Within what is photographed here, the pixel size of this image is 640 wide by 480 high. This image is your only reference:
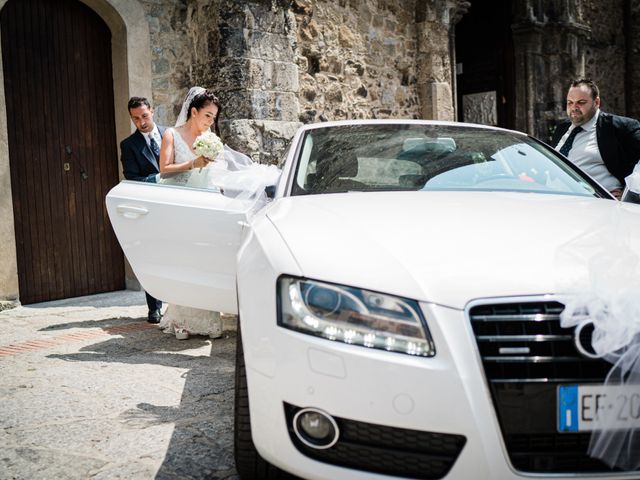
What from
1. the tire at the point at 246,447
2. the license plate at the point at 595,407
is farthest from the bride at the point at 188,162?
the license plate at the point at 595,407

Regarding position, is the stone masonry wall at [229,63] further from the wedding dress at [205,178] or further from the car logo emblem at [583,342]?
the car logo emblem at [583,342]

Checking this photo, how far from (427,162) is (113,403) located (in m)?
2.06

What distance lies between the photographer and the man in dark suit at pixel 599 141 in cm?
482

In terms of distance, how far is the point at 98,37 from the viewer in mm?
7520

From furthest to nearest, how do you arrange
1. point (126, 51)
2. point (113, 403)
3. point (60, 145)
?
point (126, 51)
point (60, 145)
point (113, 403)

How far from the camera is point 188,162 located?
191 inches

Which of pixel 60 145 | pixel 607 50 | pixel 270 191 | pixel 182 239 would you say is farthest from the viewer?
pixel 607 50

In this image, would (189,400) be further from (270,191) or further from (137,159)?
(137,159)

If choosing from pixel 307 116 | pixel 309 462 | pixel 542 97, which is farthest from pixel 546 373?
pixel 542 97

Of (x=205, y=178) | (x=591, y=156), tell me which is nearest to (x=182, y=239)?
(x=205, y=178)

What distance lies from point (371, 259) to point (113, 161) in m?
6.30

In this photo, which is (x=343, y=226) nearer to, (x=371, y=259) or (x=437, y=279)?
(x=371, y=259)

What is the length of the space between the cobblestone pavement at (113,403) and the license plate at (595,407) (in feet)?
4.30

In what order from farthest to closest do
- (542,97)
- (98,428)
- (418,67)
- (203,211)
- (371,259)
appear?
(542,97), (418,67), (203,211), (98,428), (371,259)
